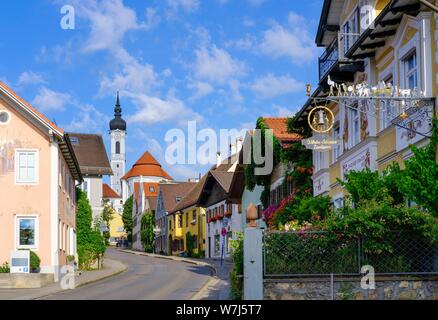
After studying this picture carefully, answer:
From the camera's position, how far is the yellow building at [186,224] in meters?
68.6

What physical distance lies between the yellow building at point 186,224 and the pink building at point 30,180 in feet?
117

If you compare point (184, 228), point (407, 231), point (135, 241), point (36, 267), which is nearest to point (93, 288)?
point (36, 267)

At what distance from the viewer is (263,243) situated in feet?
53.0

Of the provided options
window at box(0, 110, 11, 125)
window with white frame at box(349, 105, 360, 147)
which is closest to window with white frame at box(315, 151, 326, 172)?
window with white frame at box(349, 105, 360, 147)

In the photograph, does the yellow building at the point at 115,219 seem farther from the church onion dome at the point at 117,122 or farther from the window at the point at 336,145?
the window at the point at 336,145

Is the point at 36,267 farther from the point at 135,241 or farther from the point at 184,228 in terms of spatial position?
the point at 135,241

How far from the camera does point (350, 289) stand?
15.7 meters

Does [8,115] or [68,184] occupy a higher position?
[8,115]

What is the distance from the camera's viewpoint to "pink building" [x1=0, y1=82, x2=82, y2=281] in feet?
103

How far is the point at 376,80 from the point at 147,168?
13333 centimetres

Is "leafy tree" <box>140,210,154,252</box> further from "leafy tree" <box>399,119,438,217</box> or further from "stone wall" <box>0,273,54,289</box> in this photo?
"leafy tree" <box>399,119,438,217</box>

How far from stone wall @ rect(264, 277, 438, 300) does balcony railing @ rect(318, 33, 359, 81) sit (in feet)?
27.3

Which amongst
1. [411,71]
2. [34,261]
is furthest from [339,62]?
[34,261]
